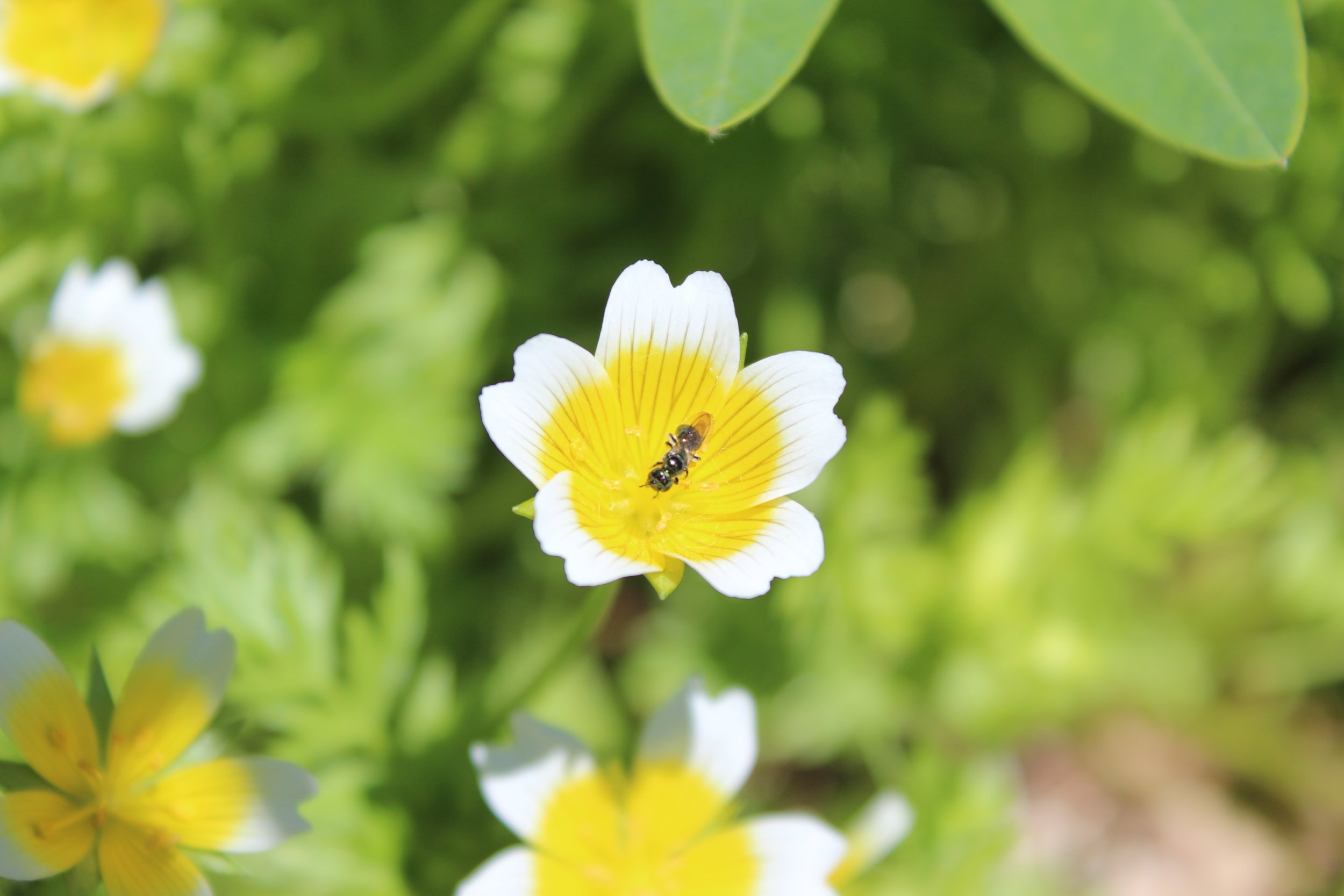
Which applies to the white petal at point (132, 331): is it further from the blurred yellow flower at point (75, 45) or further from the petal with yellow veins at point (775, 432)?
the petal with yellow veins at point (775, 432)

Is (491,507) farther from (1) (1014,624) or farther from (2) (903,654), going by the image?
(1) (1014,624)

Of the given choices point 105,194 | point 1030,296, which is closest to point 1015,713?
point 1030,296

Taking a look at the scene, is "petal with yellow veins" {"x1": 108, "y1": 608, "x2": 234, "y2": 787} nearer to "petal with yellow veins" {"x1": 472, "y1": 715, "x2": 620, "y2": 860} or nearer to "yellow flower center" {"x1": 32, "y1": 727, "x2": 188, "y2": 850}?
"yellow flower center" {"x1": 32, "y1": 727, "x2": 188, "y2": 850}

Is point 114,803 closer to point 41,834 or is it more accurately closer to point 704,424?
point 41,834

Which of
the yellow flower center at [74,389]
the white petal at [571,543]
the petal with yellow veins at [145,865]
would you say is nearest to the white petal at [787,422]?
the white petal at [571,543]

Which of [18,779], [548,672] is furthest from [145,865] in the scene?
[548,672]
